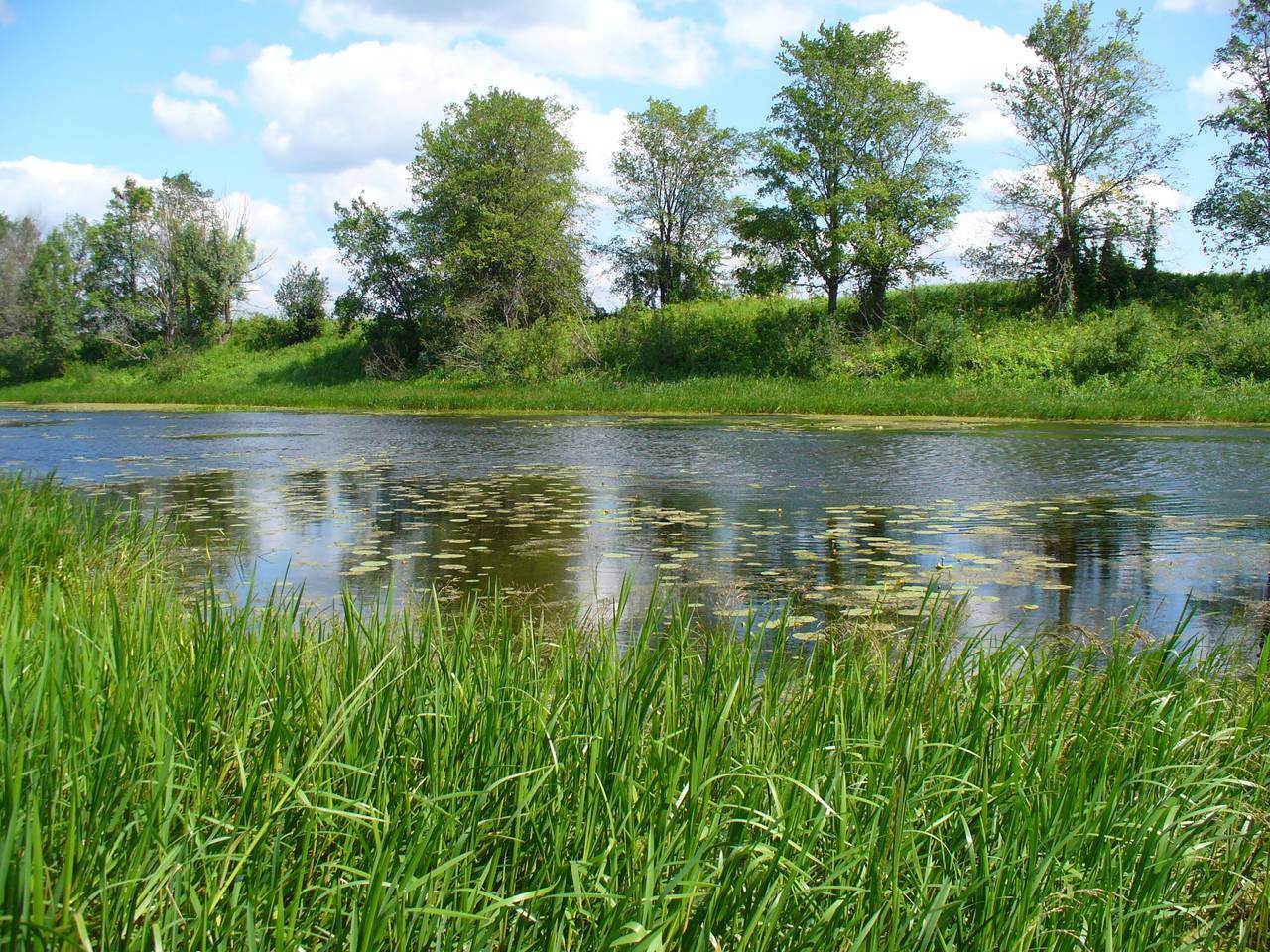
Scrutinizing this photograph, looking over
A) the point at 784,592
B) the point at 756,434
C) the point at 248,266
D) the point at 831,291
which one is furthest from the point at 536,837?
the point at 248,266

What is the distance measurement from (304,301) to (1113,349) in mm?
35136

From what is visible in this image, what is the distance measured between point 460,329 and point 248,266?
18.6 meters

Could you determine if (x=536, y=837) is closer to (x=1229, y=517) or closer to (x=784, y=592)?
(x=784, y=592)

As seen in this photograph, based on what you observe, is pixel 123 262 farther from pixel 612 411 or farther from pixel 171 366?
pixel 612 411

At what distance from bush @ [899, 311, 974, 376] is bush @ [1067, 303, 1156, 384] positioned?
2.82m

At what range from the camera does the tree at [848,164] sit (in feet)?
96.2

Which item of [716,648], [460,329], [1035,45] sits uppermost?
[1035,45]

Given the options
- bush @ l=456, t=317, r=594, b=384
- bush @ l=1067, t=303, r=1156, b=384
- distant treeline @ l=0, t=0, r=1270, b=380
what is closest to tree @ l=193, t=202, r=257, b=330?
distant treeline @ l=0, t=0, r=1270, b=380

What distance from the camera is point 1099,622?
552cm

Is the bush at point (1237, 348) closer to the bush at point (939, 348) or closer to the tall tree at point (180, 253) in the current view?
the bush at point (939, 348)

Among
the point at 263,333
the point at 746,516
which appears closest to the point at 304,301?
the point at 263,333

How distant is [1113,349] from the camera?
25547 millimetres

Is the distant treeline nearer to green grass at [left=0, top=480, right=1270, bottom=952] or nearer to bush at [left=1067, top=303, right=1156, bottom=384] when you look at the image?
bush at [left=1067, top=303, right=1156, bottom=384]


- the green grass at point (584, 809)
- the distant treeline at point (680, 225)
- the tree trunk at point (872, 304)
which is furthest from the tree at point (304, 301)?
the green grass at point (584, 809)
